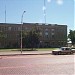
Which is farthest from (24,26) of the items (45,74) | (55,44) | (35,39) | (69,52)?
(45,74)

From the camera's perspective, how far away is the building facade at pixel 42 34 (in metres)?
108

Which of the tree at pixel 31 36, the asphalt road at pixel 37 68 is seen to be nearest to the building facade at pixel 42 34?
the tree at pixel 31 36

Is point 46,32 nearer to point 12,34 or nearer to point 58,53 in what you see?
point 12,34

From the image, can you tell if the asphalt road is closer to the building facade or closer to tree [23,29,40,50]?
tree [23,29,40,50]

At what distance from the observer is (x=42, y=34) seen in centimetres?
11356

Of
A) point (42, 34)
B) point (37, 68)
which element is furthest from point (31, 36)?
point (37, 68)

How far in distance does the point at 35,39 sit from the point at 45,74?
61.1m

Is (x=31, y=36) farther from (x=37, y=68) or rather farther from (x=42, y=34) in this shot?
(x=37, y=68)

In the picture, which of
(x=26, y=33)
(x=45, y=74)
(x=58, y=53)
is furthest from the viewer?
(x=26, y=33)

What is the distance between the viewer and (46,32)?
373 feet

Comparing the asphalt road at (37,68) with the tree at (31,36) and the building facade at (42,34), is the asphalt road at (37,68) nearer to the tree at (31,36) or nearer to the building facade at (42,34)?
the tree at (31,36)

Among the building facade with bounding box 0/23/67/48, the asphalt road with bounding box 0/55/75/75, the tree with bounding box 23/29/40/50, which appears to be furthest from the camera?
the building facade with bounding box 0/23/67/48

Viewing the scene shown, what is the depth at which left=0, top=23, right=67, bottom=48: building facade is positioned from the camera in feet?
354

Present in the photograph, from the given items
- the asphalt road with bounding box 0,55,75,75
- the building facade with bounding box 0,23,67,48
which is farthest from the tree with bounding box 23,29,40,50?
the asphalt road with bounding box 0,55,75,75
